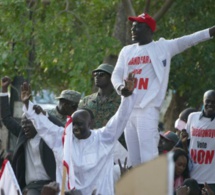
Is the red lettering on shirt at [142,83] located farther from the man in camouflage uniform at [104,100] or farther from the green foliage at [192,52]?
the green foliage at [192,52]

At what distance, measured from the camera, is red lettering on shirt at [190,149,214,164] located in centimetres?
1108

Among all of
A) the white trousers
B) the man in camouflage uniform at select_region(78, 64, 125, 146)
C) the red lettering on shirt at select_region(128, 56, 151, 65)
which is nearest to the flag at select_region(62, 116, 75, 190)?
the white trousers

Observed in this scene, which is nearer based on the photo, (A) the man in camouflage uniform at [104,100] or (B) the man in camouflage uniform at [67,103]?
(B) the man in camouflage uniform at [67,103]

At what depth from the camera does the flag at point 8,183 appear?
23.8ft

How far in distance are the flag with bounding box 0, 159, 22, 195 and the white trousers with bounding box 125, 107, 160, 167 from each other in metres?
2.63

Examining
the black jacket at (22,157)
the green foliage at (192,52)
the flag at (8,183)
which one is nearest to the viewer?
the flag at (8,183)

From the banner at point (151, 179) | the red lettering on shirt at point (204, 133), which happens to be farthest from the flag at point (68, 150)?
the banner at point (151, 179)

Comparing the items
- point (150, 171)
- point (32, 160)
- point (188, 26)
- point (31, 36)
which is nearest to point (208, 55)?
point (188, 26)

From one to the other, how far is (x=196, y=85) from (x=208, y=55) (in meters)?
0.92

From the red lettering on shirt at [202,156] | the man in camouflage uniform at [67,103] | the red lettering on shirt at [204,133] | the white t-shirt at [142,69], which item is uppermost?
the white t-shirt at [142,69]

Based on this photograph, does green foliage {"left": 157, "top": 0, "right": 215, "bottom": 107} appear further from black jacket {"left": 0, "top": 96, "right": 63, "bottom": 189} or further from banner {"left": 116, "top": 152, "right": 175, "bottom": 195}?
banner {"left": 116, "top": 152, "right": 175, "bottom": 195}

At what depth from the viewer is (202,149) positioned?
11078mm

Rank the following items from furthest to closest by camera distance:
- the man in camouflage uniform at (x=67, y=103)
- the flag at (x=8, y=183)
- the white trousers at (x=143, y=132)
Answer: the man in camouflage uniform at (x=67, y=103)
the white trousers at (x=143, y=132)
the flag at (x=8, y=183)

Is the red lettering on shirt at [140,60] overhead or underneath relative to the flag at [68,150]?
overhead
